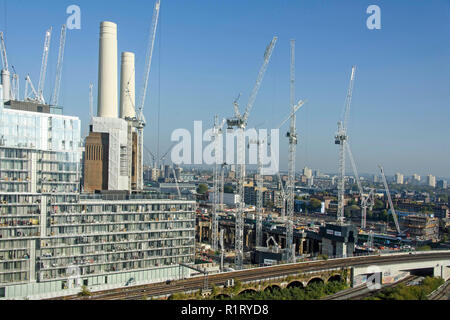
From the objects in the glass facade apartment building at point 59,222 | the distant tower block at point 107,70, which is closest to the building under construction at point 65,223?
the glass facade apartment building at point 59,222

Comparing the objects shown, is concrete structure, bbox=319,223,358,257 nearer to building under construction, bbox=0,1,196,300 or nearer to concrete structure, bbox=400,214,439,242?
building under construction, bbox=0,1,196,300

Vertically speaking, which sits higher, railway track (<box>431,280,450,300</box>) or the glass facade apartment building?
the glass facade apartment building

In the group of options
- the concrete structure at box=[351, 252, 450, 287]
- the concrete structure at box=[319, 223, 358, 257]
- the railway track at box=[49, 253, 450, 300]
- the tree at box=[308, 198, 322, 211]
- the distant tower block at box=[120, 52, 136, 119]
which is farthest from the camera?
the tree at box=[308, 198, 322, 211]

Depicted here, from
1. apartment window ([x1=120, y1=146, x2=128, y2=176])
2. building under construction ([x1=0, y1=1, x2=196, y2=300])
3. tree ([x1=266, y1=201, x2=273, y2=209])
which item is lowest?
tree ([x1=266, y1=201, x2=273, y2=209])

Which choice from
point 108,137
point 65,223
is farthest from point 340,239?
point 65,223

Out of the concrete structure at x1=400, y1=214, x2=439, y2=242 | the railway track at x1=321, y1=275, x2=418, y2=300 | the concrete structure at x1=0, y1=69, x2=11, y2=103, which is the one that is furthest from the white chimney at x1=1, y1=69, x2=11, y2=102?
the concrete structure at x1=400, y1=214, x2=439, y2=242
